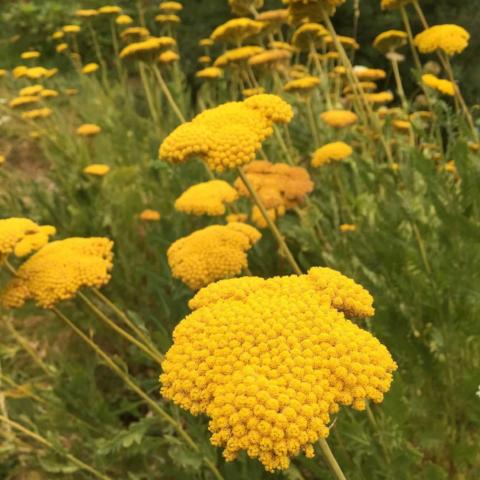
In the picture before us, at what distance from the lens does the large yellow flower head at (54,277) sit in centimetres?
141

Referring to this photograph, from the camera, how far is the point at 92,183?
10.8 ft

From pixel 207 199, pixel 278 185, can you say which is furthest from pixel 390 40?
pixel 207 199

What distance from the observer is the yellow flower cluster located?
2002 mm

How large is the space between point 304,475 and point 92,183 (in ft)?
6.67

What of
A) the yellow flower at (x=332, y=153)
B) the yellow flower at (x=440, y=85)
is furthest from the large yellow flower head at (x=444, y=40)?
the yellow flower at (x=332, y=153)

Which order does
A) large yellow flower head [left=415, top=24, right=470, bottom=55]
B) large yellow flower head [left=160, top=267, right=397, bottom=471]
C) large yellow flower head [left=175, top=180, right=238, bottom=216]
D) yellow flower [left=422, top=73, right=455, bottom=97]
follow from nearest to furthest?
large yellow flower head [left=160, top=267, right=397, bottom=471] < large yellow flower head [left=175, top=180, right=238, bottom=216] < large yellow flower head [left=415, top=24, right=470, bottom=55] < yellow flower [left=422, top=73, right=455, bottom=97]

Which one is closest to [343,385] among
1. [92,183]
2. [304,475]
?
[304,475]

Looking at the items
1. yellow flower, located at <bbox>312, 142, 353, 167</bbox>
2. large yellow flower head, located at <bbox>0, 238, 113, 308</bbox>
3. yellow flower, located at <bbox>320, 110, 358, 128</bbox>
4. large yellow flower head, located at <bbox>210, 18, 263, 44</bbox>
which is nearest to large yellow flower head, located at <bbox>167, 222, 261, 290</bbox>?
large yellow flower head, located at <bbox>0, 238, 113, 308</bbox>

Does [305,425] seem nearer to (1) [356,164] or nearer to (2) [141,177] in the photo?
Answer: (1) [356,164]

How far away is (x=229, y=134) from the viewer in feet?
4.29

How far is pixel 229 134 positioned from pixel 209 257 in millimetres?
374

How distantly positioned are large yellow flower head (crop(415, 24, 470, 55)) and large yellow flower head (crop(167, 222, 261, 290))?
110 centimetres

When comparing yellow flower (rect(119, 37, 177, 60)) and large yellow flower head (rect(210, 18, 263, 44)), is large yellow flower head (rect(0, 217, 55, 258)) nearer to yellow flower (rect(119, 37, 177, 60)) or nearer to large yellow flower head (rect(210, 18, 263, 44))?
yellow flower (rect(119, 37, 177, 60))

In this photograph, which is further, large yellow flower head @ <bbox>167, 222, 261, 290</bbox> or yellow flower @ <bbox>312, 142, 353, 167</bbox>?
yellow flower @ <bbox>312, 142, 353, 167</bbox>
